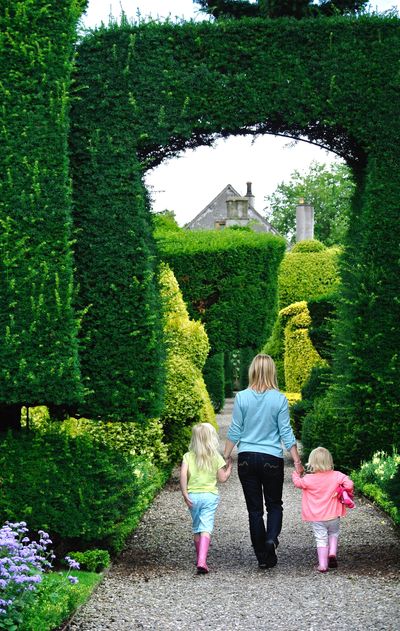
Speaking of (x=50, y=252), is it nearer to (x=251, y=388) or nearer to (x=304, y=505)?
(x=251, y=388)

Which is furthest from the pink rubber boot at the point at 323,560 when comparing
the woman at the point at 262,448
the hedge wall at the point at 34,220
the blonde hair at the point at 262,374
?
the hedge wall at the point at 34,220

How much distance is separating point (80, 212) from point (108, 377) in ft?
4.64

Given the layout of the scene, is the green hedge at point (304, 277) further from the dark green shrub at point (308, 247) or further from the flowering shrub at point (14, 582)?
the flowering shrub at point (14, 582)

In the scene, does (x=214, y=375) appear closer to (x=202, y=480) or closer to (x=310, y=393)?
(x=310, y=393)

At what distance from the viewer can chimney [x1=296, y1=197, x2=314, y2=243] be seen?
4169 centimetres

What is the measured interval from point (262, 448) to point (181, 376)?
5.88 metres

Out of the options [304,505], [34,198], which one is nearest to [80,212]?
[34,198]

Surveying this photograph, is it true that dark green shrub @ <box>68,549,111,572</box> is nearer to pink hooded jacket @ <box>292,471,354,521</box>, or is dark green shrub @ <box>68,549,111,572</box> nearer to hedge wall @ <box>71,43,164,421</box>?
hedge wall @ <box>71,43,164,421</box>

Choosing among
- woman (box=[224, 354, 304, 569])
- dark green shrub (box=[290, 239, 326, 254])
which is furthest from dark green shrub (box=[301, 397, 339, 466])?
dark green shrub (box=[290, 239, 326, 254])

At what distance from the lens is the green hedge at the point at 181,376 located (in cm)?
1335

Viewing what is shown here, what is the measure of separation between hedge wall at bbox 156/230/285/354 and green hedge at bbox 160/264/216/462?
2.83 meters

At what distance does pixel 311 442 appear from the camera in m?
12.2

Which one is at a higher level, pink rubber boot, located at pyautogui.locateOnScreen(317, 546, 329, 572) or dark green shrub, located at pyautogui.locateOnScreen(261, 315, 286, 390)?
pink rubber boot, located at pyautogui.locateOnScreen(317, 546, 329, 572)

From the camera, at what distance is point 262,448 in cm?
763
